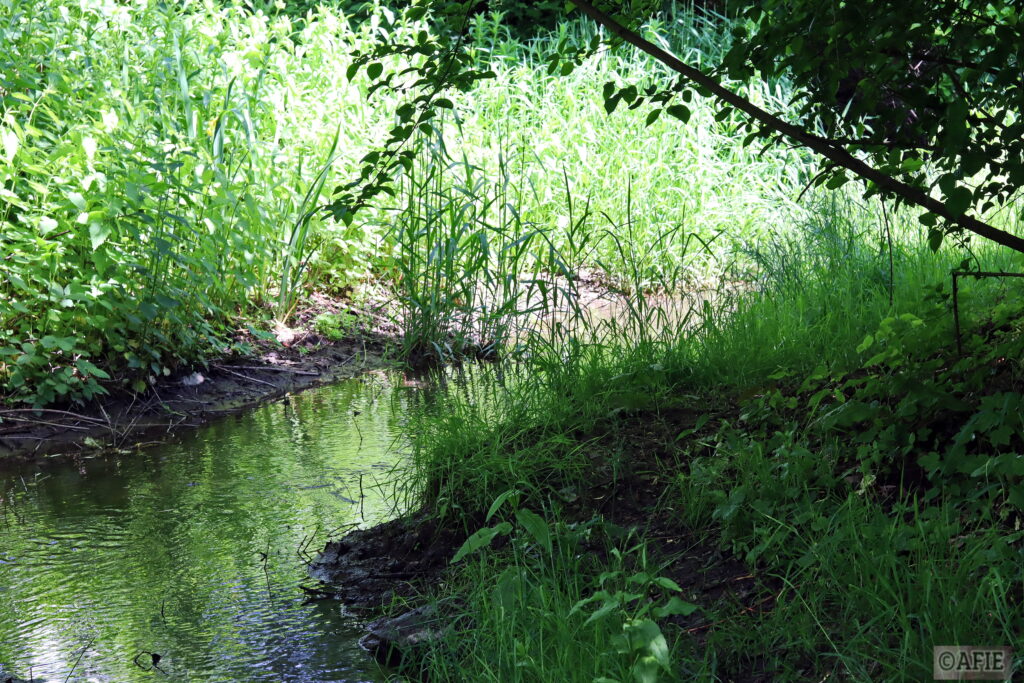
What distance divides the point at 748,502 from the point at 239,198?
3417 mm

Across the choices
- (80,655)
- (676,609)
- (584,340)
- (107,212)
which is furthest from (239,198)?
(676,609)

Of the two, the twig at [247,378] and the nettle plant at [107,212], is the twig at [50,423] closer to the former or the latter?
the nettle plant at [107,212]

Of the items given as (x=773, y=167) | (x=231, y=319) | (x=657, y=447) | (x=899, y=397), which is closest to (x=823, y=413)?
(x=899, y=397)

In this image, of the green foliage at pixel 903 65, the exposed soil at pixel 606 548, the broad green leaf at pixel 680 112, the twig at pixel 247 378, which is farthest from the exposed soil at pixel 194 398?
the green foliage at pixel 903 65

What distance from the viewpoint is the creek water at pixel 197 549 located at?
258cm

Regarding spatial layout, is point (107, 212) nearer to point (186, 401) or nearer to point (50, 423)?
point (50, 423)

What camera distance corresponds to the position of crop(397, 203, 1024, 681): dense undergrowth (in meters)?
2.02

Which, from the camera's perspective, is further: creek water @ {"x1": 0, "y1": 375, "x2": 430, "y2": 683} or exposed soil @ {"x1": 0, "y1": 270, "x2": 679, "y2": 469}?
exposed soil @ {"x1": 0, "y1": 270, "x2": 679, "y2": 469}

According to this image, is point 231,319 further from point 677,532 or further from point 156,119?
point 677,532

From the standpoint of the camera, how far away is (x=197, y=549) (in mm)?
3271

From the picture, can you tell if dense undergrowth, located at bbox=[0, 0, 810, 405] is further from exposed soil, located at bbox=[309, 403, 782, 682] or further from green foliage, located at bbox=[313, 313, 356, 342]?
exposed soil, located at bbox=[309, 403, 782, 682]

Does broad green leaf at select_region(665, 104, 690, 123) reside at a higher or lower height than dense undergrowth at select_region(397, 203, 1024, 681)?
higher

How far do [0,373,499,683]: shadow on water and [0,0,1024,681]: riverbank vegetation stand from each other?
37 centimetres

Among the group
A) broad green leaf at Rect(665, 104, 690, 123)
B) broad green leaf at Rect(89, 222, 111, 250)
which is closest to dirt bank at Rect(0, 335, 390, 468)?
broad green leaf at Rect(89, 222, 111, 250)
